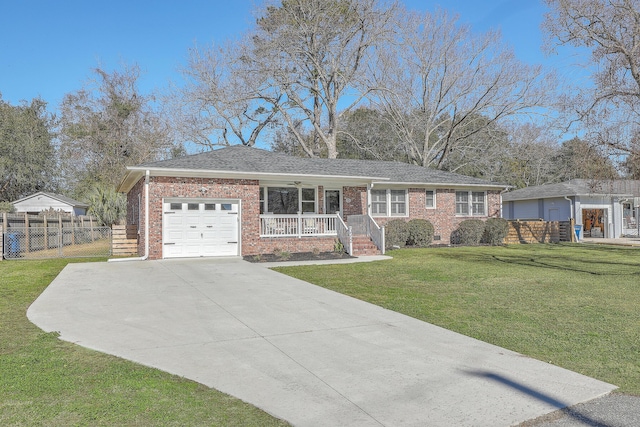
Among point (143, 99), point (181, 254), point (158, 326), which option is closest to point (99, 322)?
point (158, 326)

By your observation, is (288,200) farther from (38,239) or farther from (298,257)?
(38,239)

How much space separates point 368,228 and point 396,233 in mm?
2099

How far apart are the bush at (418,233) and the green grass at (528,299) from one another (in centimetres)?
491

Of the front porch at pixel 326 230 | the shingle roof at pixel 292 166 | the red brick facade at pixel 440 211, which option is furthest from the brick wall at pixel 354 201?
the front porch at pixel 326 230

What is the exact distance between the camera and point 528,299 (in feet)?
27.0

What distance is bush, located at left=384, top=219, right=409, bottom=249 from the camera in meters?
19.1

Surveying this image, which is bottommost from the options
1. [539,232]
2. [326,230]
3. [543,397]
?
[543,397]

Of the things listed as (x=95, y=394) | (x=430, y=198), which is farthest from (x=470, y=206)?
(x=95, y=394)

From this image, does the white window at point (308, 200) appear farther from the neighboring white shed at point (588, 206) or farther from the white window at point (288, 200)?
the neighboring white shed at point (588, 206)

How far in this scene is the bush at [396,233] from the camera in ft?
62.7

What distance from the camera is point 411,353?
5.09m

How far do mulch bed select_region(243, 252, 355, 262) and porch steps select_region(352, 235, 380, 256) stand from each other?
57 cm

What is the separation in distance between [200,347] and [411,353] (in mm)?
2474

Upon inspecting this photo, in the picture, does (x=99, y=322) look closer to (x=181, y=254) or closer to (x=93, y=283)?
(x=93, y=283)
